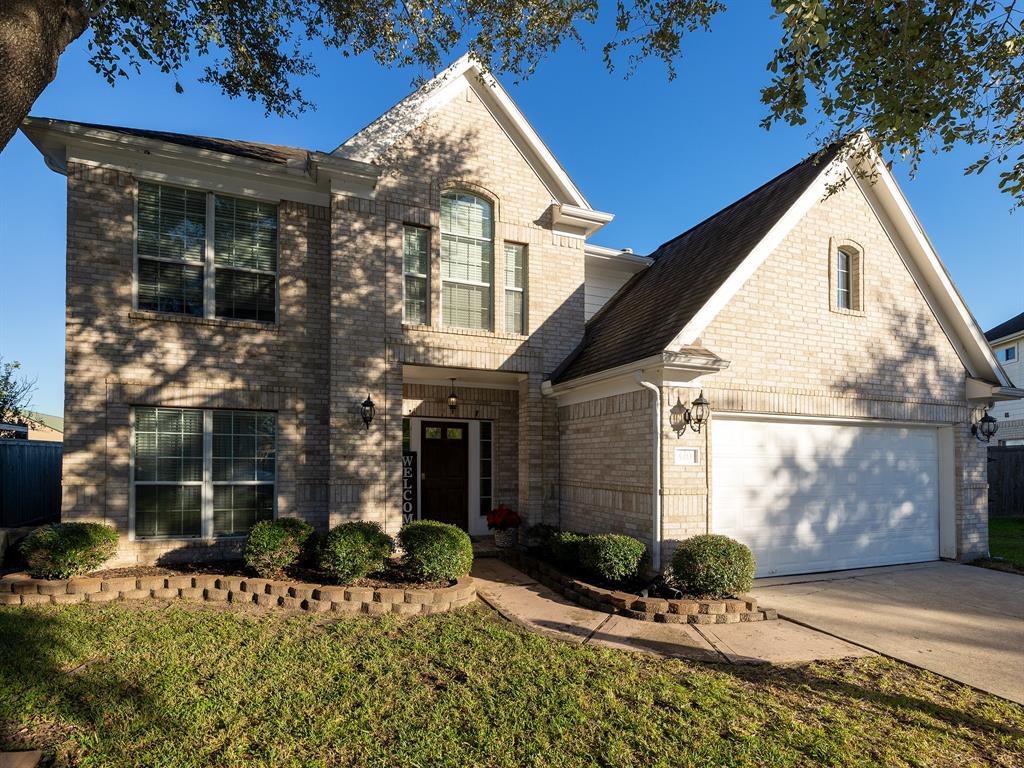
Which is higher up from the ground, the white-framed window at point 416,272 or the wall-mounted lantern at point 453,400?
the white-framed window at point 416,272

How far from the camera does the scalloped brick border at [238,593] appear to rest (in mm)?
7105

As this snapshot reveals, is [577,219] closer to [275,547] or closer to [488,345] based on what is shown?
[488,345]

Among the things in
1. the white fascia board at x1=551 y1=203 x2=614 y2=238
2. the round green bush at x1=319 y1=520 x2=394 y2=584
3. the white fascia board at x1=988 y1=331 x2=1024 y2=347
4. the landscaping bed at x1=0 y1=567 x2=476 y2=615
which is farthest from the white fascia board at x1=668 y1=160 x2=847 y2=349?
the white fascia board at x1=988 y1=331 x2=1024 y2=347

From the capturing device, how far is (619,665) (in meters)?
5.48

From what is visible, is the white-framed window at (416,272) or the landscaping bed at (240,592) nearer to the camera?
the landscaping bed at (240,592)

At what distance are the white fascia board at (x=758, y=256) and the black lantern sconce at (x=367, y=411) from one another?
4.83 m

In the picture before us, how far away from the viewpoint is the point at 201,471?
898 centimetres

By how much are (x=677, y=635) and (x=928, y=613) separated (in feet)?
12.1

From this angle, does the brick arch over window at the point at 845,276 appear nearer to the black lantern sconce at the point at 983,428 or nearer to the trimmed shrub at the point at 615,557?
the black lantern sconce at the point at 983,428

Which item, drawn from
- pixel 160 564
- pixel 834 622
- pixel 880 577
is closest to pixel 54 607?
pixel 160 564

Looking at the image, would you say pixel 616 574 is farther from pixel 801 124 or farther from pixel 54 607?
pixel 54 607

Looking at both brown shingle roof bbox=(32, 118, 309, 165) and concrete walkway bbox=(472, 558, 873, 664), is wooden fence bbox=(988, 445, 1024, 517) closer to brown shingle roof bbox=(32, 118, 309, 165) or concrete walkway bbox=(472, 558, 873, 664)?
concrete walkway bbox=(472, 558, 873, 664)

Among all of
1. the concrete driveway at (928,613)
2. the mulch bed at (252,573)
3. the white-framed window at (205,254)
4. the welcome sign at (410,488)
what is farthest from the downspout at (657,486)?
the white-framed window at (205,254)

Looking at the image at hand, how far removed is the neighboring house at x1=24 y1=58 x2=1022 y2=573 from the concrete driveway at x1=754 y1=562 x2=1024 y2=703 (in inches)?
25.7
